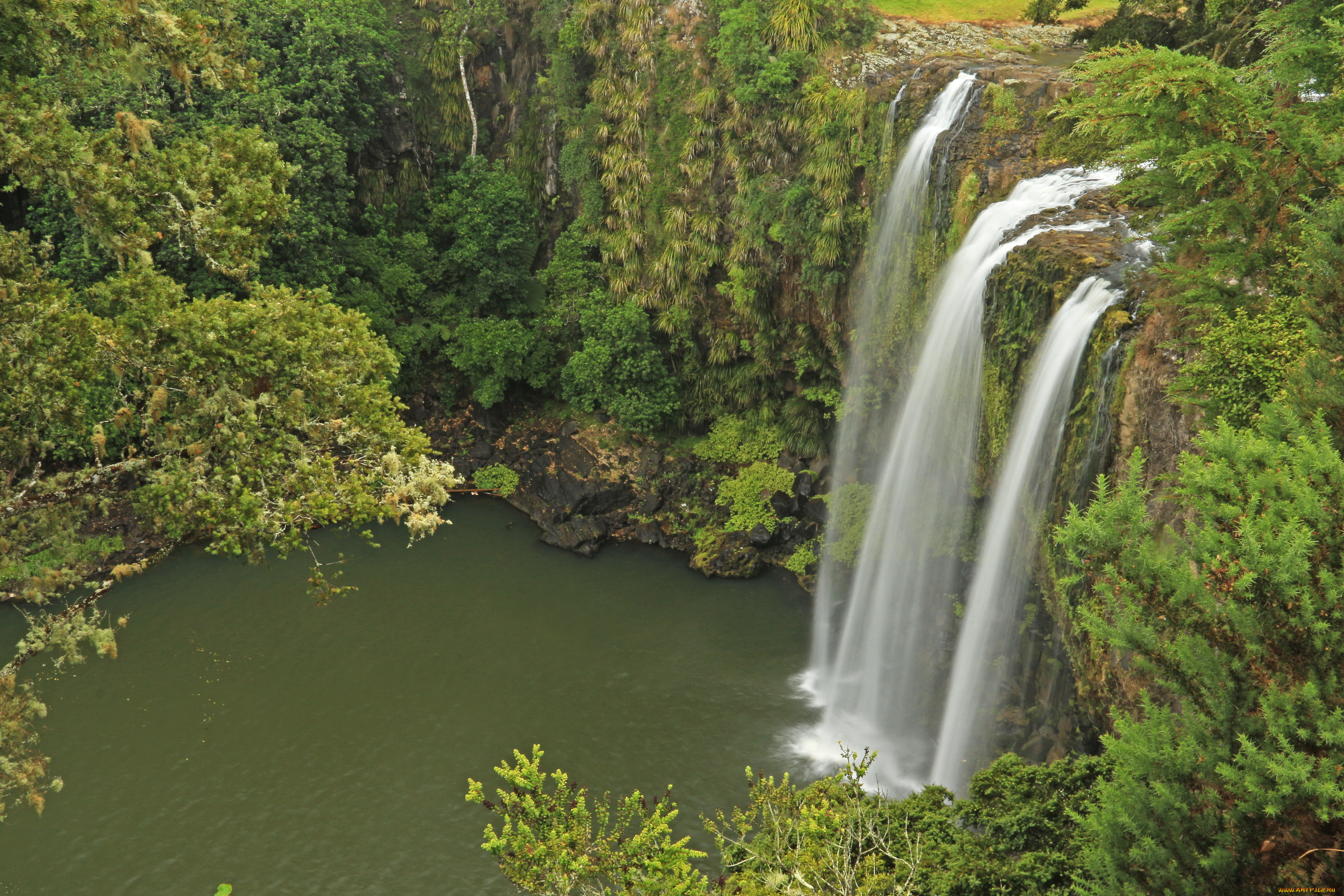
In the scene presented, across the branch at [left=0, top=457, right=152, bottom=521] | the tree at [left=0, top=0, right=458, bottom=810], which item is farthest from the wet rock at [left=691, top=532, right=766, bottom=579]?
the branch at [left=0, top=457, right=152, bottom=521]

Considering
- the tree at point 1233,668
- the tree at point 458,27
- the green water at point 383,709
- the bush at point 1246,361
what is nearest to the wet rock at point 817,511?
the green water at point 383,709

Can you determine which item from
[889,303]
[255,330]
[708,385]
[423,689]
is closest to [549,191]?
A: [708,385]

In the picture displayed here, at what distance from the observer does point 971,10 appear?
95.7ft

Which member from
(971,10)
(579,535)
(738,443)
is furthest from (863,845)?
(971,10)

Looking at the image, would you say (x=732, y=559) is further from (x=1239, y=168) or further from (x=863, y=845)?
(x=1239, y=168)

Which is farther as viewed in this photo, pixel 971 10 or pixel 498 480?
pixel 498 480

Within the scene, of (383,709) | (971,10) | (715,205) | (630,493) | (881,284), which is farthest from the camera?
(971,10)

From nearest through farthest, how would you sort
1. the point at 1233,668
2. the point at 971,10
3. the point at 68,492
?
the point at 1233,668 < the point at 68,492 < the point at 971,10

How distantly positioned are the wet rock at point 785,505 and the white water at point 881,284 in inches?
51.7

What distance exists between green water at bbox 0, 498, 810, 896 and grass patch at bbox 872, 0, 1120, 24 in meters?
18.0

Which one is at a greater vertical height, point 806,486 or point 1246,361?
point 1246,361

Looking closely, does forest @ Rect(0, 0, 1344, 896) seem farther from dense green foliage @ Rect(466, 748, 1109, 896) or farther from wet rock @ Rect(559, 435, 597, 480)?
wet rock @ Rect(559, 435, 597, 480)

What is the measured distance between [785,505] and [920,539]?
6.41 m

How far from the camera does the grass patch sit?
2839 cm
